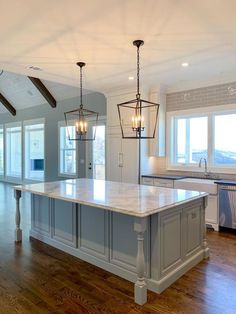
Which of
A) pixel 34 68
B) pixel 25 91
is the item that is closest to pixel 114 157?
pixel 34 68

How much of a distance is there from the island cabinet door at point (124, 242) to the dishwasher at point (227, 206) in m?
2.36

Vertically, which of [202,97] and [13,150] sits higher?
[202,97]

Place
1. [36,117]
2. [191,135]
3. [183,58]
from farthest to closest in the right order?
[36,117]
[191,135]
[183,58]

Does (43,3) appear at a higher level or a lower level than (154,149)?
higher

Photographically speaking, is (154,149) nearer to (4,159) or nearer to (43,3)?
(43,3)

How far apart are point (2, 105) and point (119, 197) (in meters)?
9.16

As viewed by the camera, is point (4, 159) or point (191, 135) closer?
point (191, 135)

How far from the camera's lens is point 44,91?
782cm

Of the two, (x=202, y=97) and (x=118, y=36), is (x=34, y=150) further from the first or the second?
(x=118, y=36)

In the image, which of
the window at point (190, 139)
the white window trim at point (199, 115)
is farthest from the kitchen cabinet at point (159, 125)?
the window at point (190, 139)

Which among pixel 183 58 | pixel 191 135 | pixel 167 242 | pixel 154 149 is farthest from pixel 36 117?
pixel 167 242

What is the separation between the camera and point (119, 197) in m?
2.90

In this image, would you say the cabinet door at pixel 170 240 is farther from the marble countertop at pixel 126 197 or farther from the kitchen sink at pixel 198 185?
the kitchen sink at pixel 198 185

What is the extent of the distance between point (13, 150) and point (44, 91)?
13.4 feet
